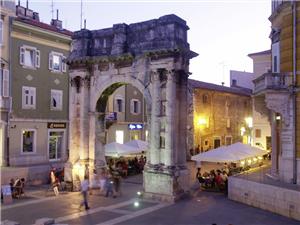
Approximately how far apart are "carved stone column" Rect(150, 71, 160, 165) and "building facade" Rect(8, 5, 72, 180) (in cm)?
1109

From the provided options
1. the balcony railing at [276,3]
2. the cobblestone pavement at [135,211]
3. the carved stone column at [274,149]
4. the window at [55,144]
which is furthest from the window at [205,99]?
the cobblestone pavement at [135,211]

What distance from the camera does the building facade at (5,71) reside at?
29.5 metres

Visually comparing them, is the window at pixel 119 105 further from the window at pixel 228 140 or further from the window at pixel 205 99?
the window at pixel 228 140

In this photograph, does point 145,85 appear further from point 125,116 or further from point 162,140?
point 125,116

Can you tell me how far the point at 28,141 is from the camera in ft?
107

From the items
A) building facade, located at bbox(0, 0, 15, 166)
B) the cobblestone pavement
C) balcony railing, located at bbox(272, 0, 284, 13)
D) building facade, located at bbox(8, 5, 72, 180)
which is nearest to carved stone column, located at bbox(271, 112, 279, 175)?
the cobblestone pavement

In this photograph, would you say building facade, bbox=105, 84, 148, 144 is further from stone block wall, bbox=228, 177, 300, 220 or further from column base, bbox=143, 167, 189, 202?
stone block wall, bbox=228, 177, 300, 220

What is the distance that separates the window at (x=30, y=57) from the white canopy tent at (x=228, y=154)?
51.1ft

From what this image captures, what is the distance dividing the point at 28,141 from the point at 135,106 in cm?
1508

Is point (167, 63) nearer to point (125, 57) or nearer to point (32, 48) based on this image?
point (125, 57)

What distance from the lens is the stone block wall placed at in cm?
1703

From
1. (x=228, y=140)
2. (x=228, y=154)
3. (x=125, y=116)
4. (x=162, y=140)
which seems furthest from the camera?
(x=228, y=140)

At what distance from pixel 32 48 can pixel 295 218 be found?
934 inches

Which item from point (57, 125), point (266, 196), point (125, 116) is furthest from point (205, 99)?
point (266, 196)
